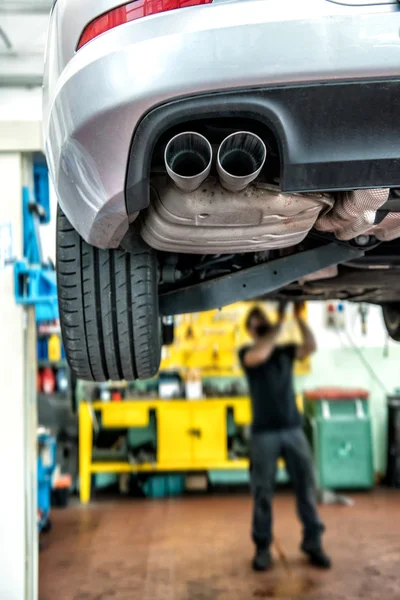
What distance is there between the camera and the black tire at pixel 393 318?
7.48 feet

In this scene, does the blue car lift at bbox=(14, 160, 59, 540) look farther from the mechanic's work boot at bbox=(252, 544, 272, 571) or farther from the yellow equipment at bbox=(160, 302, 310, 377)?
the yellow equipment at bbox=(160, 302, 310, 377)

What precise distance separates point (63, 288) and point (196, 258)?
38 centimetres

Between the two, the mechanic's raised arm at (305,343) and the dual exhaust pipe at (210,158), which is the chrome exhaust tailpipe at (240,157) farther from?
the mechanic's raised arm at (305,343)

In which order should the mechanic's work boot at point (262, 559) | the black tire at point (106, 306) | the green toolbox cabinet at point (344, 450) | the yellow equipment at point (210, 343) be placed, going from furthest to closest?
the yellow equipment at point (210, 343), the green toolbox cabinet at point (344, 450), the mechanic's work boot at point (262, 559), the black tire at point (106, 306)

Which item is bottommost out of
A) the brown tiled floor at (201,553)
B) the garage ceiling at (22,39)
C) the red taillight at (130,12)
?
the brown tiled floor at (201,553)

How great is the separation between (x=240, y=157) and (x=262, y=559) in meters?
2.76

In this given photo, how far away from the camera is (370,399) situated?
5199 mm

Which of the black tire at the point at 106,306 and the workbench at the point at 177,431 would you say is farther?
the workbench at the point at 177,431

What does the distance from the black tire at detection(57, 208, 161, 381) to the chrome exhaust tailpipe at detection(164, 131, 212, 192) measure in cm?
33

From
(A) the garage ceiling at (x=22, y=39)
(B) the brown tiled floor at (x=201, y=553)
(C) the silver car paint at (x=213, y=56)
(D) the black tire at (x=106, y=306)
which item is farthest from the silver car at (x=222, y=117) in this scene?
(A) the garage ceiling at (x=22, y=39)

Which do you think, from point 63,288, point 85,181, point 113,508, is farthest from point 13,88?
point 85,181

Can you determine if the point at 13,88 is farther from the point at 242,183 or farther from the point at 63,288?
the point at 242,183

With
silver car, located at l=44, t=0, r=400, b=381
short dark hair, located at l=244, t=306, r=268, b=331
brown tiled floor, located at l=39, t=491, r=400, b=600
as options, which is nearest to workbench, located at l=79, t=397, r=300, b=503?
brown tiled floor, located at l=39, t=491, r=400, b=600

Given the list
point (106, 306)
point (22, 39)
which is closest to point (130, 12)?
point (106, 306)
